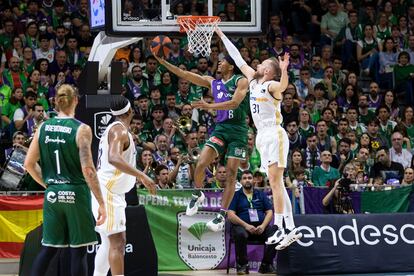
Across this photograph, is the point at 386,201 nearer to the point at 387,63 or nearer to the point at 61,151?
the point at 387,63

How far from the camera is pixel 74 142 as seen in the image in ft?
37.1

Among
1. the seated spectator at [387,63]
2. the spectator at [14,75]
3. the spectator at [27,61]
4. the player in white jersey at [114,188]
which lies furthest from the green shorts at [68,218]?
the seated spectator at [387,63]

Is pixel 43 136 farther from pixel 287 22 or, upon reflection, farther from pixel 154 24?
pixel 287 22

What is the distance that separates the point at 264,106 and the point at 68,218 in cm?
390

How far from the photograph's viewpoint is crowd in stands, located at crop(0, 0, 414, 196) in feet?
62.4

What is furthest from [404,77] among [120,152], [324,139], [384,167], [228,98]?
[120,152]

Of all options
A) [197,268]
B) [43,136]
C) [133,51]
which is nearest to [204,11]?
[133,51]

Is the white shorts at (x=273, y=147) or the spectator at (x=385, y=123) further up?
the white shorts at (x=273, y=147)

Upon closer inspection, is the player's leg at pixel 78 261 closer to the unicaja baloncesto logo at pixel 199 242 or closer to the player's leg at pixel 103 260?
the player's leg at pixel 103 260

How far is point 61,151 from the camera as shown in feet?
37.2

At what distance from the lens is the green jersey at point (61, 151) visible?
11305mm

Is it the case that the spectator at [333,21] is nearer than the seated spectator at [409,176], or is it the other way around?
the seated spectator at [409,176]

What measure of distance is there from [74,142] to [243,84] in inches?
159

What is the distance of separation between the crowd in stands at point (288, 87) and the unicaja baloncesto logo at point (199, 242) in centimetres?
81
